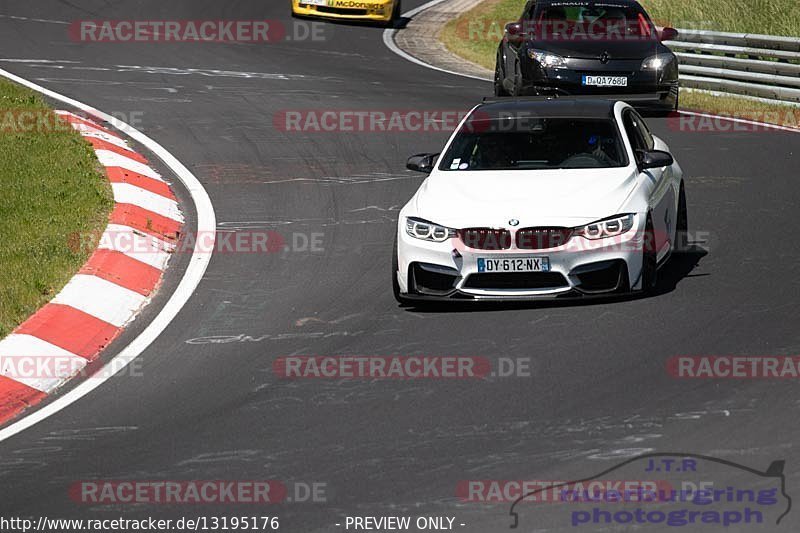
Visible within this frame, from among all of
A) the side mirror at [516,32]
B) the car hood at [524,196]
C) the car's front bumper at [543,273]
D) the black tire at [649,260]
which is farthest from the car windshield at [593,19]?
the car's front bumper at [543,273]

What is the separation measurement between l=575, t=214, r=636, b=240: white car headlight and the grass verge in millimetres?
3801

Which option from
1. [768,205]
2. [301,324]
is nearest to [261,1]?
[768,205]

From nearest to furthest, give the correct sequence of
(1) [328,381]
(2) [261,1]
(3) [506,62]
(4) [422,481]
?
(4) [422,481] → (1) [328,381] → (3) [506,62] → (2) [261,1]

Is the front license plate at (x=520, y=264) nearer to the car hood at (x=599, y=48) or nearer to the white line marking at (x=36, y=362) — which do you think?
the white line marking at (x=36, y=362)

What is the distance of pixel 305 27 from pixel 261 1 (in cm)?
375

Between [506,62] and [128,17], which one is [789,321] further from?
[128,17]

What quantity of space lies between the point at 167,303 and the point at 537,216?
9.04 feet

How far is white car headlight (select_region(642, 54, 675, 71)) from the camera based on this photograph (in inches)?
758

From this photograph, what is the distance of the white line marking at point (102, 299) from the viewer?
1044cm

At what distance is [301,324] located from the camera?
1012 cm

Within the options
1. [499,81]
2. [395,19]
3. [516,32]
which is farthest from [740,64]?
[395,19]

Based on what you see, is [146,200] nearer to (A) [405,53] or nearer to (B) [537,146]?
(B) [537,146]

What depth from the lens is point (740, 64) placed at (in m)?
22.3

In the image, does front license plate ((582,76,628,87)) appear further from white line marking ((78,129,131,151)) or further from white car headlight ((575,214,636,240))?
white car headlight ((575,214,636,240))
